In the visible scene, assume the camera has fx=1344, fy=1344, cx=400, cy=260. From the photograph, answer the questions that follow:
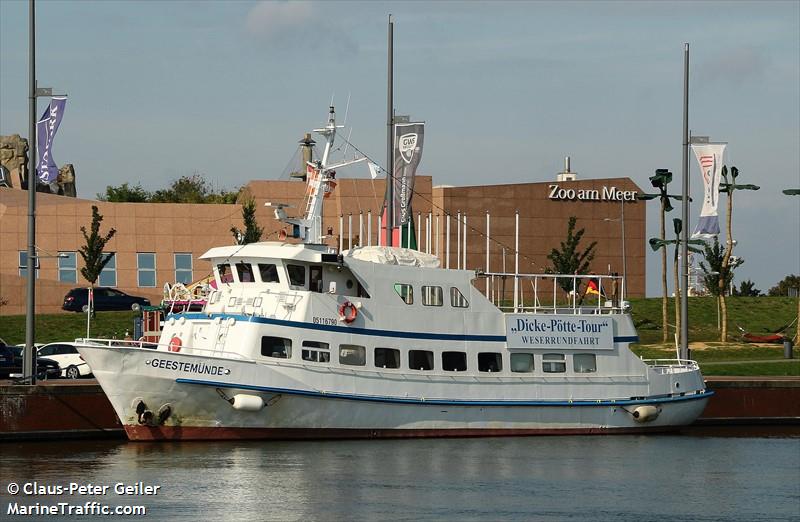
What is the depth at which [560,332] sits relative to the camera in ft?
130

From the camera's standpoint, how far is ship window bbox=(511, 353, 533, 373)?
128ft

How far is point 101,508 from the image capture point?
90.5 ft

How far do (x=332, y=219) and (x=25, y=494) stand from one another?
4966 centimetres

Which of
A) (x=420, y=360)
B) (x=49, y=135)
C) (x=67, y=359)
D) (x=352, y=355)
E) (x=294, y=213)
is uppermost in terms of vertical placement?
(x=294, y=213)

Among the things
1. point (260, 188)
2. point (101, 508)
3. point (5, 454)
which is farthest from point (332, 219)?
point (101, 508)

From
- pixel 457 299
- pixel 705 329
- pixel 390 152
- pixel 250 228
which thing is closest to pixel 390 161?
pixel 390 152

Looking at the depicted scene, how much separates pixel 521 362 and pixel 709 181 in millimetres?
11491

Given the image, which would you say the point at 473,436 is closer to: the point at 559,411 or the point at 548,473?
the point at 559,411

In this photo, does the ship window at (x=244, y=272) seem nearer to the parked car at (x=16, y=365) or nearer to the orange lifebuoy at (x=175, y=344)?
the orange lifebuoy at (x=175, y=344)

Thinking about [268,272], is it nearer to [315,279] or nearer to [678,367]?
[315,279]

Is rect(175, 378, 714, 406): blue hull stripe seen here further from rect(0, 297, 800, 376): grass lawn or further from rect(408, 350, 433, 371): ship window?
rect(0, 297, 800, 376): grass lawn

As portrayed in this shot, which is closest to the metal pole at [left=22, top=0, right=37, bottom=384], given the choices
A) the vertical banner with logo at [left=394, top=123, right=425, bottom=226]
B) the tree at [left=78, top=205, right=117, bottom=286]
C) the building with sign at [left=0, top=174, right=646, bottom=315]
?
the vertical banner with logo at [left=394, top=123, right=425, bottom=226]

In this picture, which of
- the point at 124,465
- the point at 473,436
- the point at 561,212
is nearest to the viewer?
the point at 124,465

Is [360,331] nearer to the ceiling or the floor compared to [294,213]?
nearer to the floor
